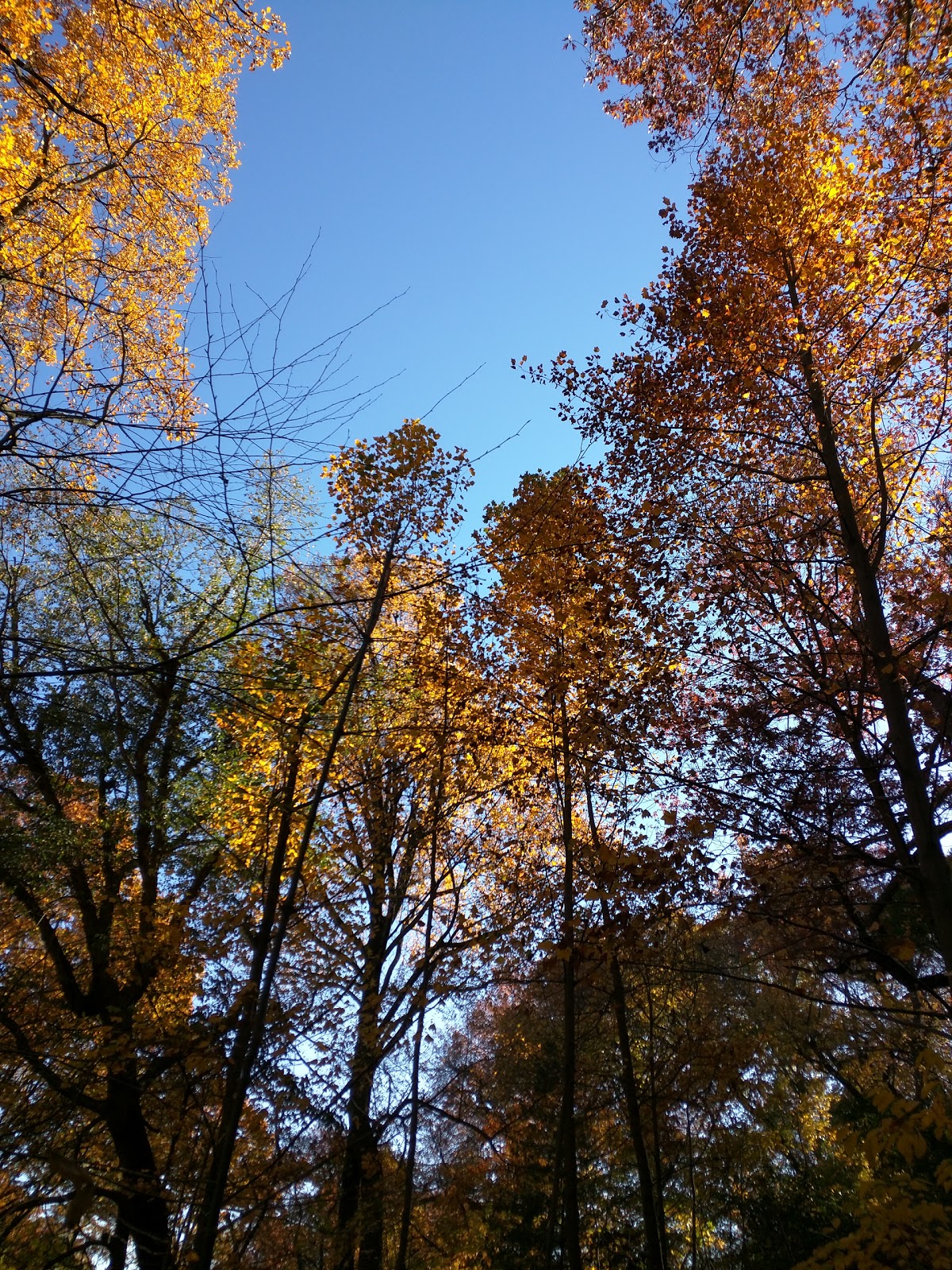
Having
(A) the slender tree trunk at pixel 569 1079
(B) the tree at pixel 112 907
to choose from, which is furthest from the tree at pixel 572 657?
(B) the tree at pixel 112 907

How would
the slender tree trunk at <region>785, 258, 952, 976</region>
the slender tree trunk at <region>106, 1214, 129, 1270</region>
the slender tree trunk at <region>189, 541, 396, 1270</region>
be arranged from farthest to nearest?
1. the slender tree trunk at <region>106, 1214, 129, 1270</region>
2. the slender tree trunk at <region>785, 258, 952, 976</region>
3. the slender tree trunk at <region>189, 541, 396, 1270</region>

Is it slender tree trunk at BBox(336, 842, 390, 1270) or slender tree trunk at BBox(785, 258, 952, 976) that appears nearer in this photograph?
slender tree trunk at BBox(785, 258, 952, 976)

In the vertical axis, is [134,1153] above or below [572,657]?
below

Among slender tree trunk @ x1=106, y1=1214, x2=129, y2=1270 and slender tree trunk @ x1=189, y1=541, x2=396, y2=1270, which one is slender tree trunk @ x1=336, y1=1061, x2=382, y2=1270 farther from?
slender tree trunk @ x1=189, y1=541, x2=396, y2=1270

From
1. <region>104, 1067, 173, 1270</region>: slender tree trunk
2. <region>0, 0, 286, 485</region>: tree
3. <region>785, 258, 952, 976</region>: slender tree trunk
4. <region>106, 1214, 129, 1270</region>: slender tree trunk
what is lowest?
<region>106, 1214, 129, 1270</region>: slender tree trunk

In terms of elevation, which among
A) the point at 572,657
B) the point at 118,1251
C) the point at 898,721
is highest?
the point at 572,657

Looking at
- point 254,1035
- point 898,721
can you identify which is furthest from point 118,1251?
point 898,721

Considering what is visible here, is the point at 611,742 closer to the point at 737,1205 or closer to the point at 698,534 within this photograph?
the point at 698,534

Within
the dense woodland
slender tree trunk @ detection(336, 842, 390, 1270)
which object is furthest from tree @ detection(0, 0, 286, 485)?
slender tree trunk @ detection(336, 842, 390, 1270)

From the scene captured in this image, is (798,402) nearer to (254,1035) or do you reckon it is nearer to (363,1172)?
(254,1035)

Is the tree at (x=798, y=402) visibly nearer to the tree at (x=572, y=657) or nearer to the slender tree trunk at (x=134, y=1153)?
the tree at (x=572, y=657)

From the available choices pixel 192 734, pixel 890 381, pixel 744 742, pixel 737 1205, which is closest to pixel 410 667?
pixel 192 734

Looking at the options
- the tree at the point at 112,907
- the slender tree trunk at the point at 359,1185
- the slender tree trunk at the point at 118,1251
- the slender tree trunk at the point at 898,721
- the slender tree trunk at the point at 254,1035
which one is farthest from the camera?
the slender tree trunk at the point at 359,1185

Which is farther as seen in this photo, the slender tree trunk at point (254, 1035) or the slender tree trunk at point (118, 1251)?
the slender tree trunk at point (118, 1251)
